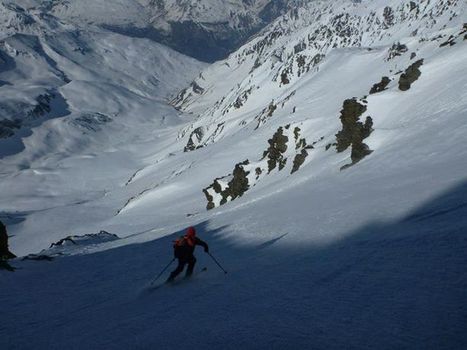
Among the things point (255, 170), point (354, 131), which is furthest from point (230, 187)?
point (354, 131)

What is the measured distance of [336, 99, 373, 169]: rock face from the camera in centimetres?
3173

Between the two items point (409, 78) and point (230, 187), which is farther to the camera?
point (230, 187)

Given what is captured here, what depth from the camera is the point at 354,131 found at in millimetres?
36812

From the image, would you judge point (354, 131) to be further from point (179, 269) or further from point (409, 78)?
point (179, 269)

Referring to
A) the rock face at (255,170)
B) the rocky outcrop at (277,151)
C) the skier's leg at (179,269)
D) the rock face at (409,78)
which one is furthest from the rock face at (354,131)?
the skier's leg at (179,269)

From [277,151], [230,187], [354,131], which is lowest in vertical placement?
Answer: [354,131]

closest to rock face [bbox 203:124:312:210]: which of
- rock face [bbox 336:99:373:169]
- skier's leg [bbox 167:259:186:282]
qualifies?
rock face [bbox 336:99:373:169]

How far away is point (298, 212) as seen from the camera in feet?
69.6

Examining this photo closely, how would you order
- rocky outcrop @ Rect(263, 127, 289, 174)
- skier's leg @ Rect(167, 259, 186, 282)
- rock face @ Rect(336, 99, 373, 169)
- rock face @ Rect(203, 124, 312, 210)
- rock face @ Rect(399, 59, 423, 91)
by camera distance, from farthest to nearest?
rocky outcrop @ Rect(263, 127, 289, 174), rock face @ Rect(203, 124, 312, 210), rock face @ Rect(399, 59, 423, 91), rock face @ Rect(336, 99, 373, 169), skier's leg @ Rect(167, 259, 186, 282)

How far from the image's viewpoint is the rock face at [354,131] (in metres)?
31.7

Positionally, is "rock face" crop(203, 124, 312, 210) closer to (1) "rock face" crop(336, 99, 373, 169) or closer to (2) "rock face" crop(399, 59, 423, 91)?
(1) "rock face" crop(336, 99, 373, 169)

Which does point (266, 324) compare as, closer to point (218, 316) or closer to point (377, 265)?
point (218, 316)

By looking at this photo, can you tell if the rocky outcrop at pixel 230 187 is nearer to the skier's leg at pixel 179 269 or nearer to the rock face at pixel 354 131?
the rock face at pixel 354 131

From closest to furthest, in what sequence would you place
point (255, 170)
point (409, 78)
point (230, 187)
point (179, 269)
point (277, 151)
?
point (179, 269)
point (409, 78)
point (255, 170)
point (230, 187)
point (277, 151)
